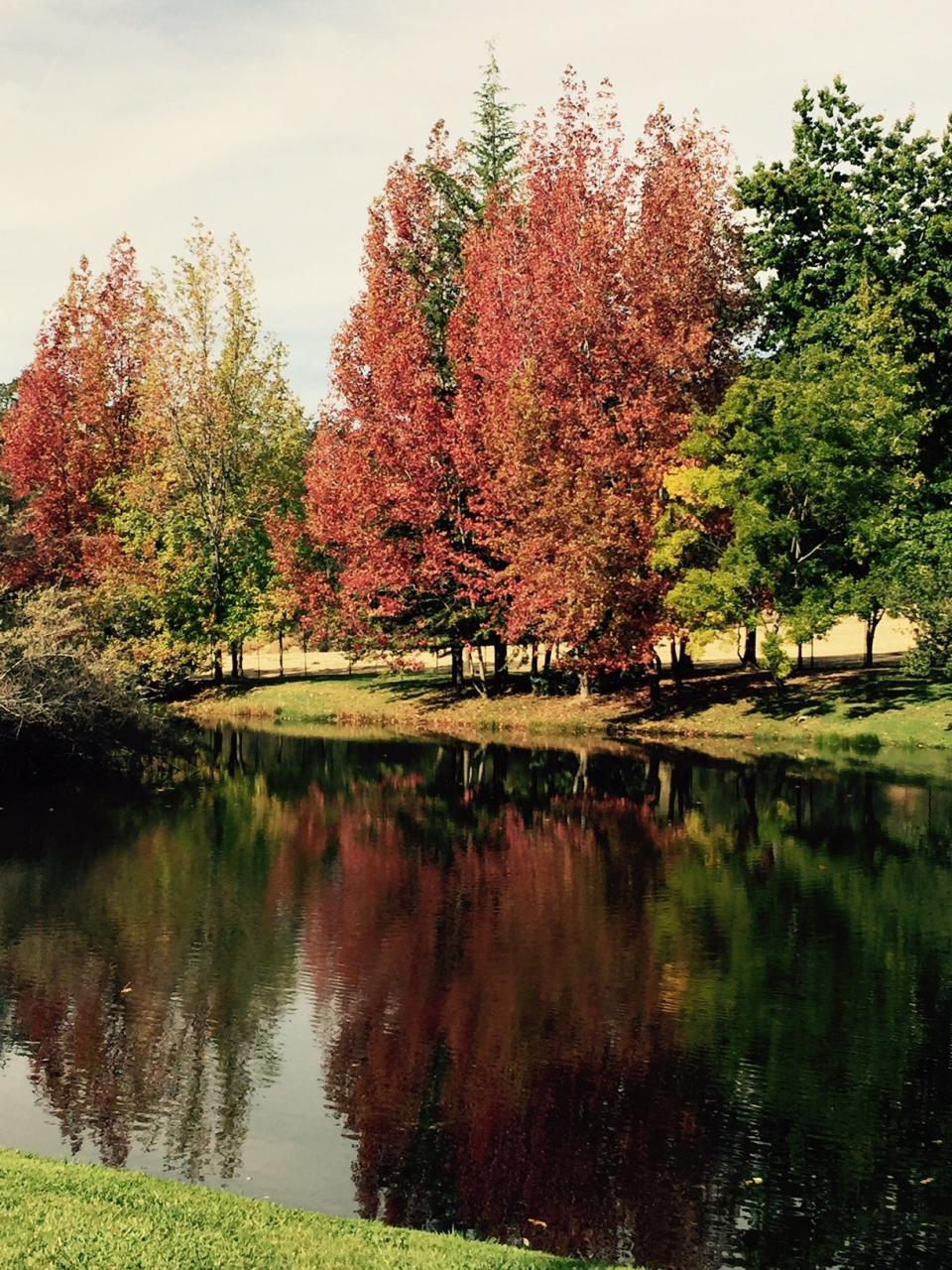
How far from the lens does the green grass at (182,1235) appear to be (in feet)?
30.6

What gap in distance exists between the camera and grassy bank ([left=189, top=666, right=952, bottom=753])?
4666cm

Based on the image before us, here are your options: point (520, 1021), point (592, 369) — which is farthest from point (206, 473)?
point (520, 1021)

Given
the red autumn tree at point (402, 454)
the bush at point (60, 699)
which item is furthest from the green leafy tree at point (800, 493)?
the bush at point (60, 699)

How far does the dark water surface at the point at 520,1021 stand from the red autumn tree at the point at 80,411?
35263mm

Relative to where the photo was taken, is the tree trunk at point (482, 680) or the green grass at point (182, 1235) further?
the tree trunk at point (482, 680)

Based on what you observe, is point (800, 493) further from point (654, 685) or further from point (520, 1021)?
point (520, 1021)

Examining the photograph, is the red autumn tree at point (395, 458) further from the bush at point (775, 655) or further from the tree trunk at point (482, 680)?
the bush at point (775, 655)

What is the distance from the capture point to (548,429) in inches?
1991

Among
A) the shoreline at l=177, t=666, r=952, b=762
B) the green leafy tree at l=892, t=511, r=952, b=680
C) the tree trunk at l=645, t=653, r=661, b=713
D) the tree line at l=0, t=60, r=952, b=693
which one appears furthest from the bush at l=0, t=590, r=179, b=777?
the green leafy tree at l=892, t=511, r=952, b=680

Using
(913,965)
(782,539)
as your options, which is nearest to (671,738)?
(782,539)

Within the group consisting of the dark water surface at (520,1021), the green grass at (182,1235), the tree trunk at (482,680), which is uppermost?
the tree trunk at (482,680)

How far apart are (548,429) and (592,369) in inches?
118

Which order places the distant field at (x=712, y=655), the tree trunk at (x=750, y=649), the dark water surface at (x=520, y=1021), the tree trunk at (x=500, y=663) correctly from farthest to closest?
the distant field at (x=712, y=655) → the tree trunk at (x=500, y=663) → the tree trunk at (x=750, y=649) → the dark water surface at (x=520, y=1021)

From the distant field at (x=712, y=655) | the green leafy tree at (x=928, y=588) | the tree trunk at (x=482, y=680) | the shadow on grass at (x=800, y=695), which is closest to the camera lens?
the green leafy tree at (x=928, y=588)
